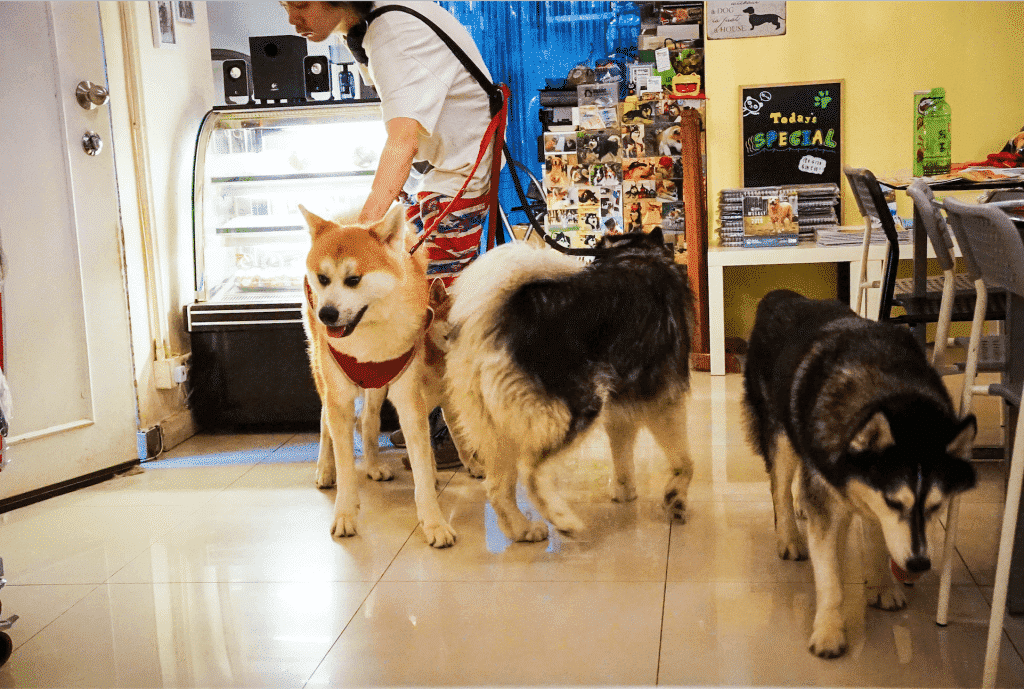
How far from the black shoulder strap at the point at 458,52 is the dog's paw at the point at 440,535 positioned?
4.42 ft

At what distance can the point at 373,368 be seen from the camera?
2584 millimetres

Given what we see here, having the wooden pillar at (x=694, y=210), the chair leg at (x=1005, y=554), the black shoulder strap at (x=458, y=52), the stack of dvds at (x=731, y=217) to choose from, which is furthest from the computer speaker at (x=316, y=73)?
the chair leg at (x=1005, y=554)

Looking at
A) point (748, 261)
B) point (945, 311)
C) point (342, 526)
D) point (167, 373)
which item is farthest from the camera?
point (748, 261)

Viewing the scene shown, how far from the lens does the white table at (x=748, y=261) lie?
4656 millimetres

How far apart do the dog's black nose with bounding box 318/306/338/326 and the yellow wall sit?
3312 millimetres

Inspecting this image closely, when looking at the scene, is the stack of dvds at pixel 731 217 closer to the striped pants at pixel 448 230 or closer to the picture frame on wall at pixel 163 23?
Answer: the striped pants at pixel 448 230

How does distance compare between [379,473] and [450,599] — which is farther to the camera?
[379,473]

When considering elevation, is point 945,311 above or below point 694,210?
below

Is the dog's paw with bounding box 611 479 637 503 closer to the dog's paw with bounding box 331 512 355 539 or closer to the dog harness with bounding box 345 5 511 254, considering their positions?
the dog's paw with bounding box 331 512 355 539

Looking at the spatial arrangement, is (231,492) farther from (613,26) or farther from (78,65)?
(613,26)

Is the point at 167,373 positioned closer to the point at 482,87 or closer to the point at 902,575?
the point at 482,87

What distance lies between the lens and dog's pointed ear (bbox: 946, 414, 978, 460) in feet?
5.31

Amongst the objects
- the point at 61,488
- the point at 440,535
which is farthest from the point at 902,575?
the point at 61,488

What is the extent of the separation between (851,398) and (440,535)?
4.26 feet
